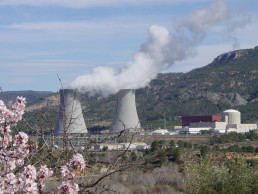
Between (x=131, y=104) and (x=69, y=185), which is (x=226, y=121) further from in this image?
(x=69, y=185)

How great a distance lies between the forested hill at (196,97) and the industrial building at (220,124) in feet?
30.3

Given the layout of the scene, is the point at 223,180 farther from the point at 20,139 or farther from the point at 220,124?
the point at 220,124

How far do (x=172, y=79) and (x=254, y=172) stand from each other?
9649cm

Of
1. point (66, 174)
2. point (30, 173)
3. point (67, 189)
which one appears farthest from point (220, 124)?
point (30, 173)

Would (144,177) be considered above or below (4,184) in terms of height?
below

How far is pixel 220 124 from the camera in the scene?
66125 millimetres

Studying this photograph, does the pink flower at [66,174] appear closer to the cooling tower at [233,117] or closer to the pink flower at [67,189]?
the pink flower at [67,189]

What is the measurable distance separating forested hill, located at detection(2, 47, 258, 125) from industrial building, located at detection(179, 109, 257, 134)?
9.22 m

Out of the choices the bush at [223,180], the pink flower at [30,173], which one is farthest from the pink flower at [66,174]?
the bush at [223,180]

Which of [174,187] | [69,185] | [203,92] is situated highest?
[203,92]

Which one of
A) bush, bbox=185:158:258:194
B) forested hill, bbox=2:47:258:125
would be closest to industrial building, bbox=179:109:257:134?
forested hill, bbox=2:47:258:125

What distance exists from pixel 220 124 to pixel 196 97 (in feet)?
96.4

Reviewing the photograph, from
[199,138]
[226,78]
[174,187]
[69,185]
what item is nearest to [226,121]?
[199,138]

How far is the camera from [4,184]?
4.68 m
